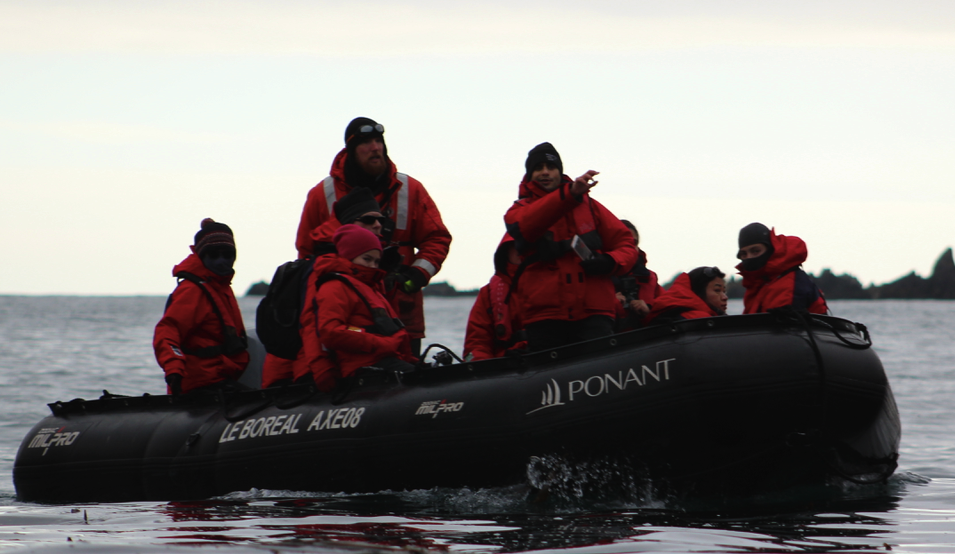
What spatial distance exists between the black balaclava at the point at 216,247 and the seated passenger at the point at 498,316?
161 centimetres

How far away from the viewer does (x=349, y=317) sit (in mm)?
5461

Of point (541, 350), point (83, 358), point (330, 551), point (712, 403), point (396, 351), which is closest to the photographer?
point (330, 551)

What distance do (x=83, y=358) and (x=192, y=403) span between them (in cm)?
1871

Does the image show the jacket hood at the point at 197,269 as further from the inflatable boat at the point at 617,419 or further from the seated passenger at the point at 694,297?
the seated passenger at the point at 694,297

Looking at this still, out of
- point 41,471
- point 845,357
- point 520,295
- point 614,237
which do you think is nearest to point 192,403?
point 41,471

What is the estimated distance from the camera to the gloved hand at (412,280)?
6152mm

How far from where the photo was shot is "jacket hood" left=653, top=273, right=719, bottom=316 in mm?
5840

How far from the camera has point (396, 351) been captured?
5625 millimetres

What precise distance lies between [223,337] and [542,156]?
2.45 metres

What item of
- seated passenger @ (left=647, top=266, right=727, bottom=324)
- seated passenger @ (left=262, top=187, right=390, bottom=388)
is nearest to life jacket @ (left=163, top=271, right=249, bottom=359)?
seated passenger @ (left=262, top=187, right=390, bottom=388)

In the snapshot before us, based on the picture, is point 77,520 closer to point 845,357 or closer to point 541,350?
point 541,350

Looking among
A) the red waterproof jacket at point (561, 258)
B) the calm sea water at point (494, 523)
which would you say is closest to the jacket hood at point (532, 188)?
the red waterproof jacket at point (561, 258)

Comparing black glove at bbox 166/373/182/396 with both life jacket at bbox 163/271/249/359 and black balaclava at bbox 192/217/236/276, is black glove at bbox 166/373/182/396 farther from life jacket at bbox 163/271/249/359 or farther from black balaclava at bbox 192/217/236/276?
black balaclava at bbox 192/217/236/276

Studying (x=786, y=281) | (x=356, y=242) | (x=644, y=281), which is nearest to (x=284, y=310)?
(x=356, y=242)
